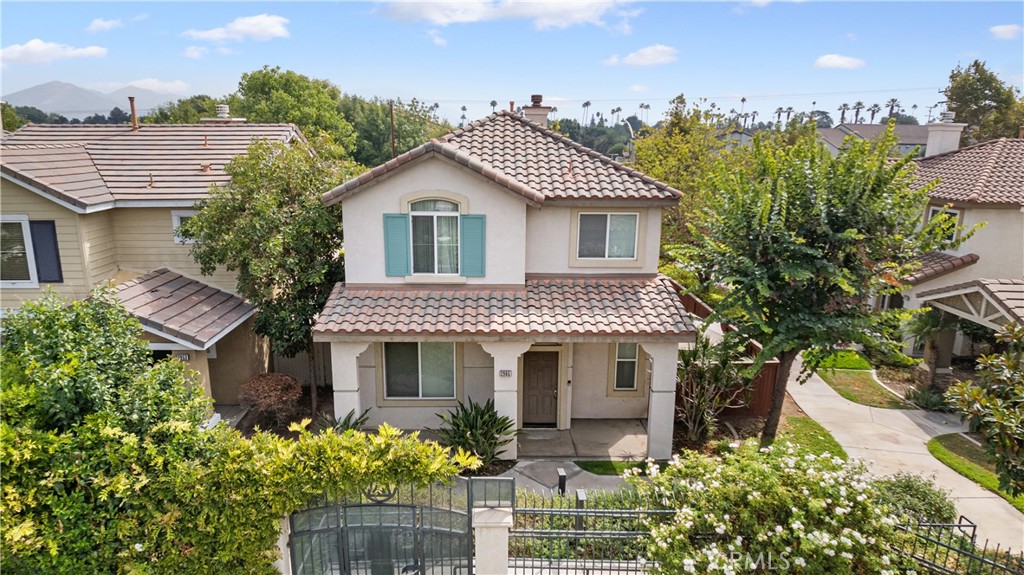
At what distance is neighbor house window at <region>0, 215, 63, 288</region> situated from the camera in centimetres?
1497

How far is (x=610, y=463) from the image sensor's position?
14438 mm

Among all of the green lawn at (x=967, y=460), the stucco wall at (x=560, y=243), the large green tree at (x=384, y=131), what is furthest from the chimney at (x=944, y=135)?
the large green tree at (x=384, y=131)

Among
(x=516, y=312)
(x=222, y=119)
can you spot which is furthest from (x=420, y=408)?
A: (x=222, y=119)

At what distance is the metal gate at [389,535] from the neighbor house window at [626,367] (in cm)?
793

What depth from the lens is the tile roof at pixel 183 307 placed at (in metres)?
14.3

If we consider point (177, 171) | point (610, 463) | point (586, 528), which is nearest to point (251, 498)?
point (586, 528)

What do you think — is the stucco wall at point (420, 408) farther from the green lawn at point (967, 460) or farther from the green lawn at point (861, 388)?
the green lawn at point (967, 460)

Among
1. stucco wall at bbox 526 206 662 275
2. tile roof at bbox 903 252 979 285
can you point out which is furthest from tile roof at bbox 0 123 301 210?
tile roof at bbox 903 252 979 285

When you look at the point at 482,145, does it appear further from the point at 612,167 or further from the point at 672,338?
the point at 672,338

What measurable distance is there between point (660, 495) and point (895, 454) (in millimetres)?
8931

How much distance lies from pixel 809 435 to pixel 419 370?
10469 millimetres

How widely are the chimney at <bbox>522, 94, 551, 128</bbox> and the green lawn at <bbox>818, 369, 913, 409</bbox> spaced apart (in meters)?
11.7

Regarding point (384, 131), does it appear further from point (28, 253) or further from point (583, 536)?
point (583, 536)

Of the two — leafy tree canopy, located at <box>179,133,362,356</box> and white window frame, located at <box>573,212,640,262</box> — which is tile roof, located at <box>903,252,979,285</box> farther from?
leafy tree canopy, located at <box>179,133,362,356</box>
